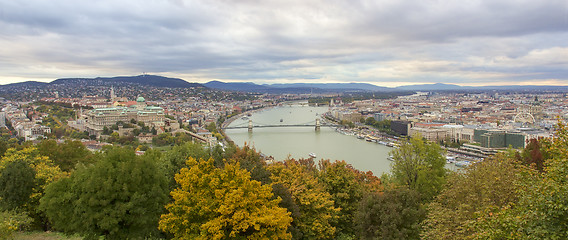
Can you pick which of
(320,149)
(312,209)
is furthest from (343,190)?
(320,149)

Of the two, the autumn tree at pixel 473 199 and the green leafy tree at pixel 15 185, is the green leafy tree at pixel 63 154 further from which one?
the autumn tree at pixel 473 199

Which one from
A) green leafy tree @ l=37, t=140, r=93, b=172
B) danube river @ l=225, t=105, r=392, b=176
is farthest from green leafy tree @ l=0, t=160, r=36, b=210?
danube river @ l=225, t=105, r=392, b=176

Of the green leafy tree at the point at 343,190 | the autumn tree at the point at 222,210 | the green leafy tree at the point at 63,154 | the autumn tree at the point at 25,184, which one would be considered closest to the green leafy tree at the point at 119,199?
the autumn tree at the point at 222,210

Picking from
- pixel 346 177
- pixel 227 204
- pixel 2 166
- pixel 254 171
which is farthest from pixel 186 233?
pixel 2 166

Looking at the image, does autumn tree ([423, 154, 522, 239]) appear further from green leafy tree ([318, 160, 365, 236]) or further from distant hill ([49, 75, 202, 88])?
distant hill ([49, 75, 202, 88])

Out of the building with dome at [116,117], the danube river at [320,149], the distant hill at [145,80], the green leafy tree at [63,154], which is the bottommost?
the danube river at [320,149]

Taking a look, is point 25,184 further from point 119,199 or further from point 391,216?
point 391,216

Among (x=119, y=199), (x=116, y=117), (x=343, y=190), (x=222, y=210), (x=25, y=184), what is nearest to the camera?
(x=222, y=210)
